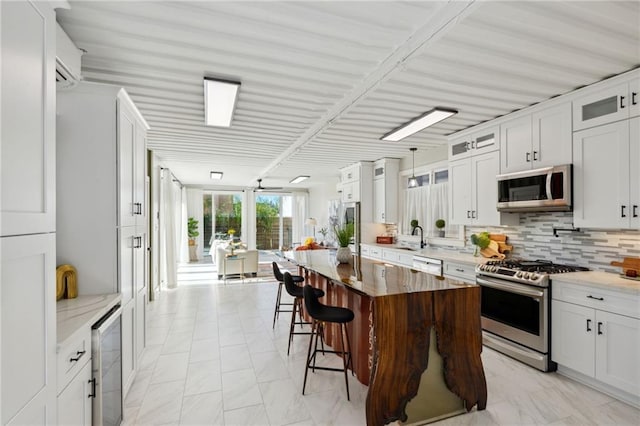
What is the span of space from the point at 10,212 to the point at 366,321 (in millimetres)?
2435

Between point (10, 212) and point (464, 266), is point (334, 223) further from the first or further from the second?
point (10, 212)

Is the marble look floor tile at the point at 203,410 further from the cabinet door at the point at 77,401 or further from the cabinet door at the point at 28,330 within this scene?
the cabinet door at the point at 28,330

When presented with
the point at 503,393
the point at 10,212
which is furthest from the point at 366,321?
the point at 10,212

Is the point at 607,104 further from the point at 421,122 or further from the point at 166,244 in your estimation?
the point at 166,244

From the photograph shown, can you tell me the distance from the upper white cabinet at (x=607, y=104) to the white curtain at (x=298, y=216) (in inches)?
391

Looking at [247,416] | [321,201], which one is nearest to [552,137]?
[247,416]

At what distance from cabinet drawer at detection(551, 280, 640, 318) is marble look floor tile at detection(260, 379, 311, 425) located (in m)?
2.45

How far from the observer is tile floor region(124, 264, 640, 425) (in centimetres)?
233

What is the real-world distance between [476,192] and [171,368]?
159 inches

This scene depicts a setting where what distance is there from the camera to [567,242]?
137 inches

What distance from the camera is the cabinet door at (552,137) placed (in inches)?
125

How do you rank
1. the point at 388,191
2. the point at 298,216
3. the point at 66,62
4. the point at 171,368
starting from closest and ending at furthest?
the point at 66,62 → the point at 171,368 → the point at 388,191 → the point at 298,216

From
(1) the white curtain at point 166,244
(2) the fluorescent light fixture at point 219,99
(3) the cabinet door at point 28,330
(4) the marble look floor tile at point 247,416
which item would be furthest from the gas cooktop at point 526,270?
(1) the white curtain at point 166,244

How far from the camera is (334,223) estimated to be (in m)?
7.78
